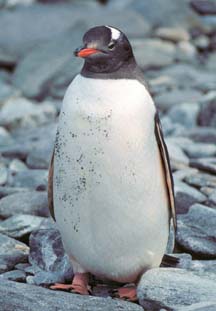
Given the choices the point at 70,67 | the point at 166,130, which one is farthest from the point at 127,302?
the point at 70,67

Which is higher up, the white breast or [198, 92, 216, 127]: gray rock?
the white breast

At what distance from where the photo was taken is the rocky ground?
3.33 m

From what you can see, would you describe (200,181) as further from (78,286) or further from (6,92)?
(6,92)

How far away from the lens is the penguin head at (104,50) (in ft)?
10.8

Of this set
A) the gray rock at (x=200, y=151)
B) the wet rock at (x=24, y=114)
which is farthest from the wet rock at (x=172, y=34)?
the gray rock at (x=200, y=151)

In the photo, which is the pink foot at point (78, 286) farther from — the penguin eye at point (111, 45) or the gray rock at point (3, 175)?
the gray rock at point (3, 175)

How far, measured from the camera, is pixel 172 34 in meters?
11.6

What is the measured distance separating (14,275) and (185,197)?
1324 mm

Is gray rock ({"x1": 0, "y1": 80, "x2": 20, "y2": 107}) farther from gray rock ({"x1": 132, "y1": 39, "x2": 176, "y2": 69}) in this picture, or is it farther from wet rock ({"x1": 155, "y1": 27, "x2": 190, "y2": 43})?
wet rock ({"x1": 155, "y1": 27, "x2": 190, "y2": 43})

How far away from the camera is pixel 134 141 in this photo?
10.9ft

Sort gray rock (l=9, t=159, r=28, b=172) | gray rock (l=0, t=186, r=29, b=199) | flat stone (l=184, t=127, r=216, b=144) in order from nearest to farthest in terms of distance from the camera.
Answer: gray rock (l=0, t=186, r=29, b=199), gray rock (l=9, t=159, r=28, b=172), flat stone (l=184, t=127, r=216, b=144)

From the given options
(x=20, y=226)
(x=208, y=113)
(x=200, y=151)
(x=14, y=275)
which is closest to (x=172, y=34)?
(x=208, y=113)

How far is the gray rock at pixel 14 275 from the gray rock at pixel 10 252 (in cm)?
8

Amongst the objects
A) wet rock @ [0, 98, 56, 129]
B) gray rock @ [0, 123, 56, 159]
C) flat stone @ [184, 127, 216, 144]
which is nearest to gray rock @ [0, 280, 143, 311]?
gray rock @ [0, 123, 56, 159]
